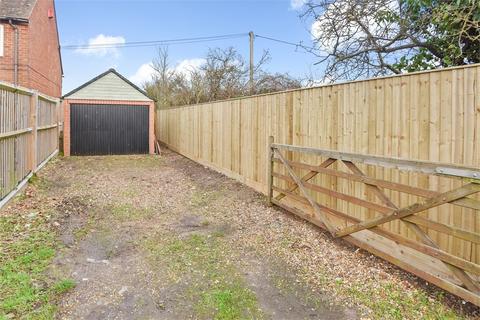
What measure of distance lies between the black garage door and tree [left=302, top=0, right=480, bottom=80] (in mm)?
8496

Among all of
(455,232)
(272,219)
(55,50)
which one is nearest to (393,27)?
(272,219)

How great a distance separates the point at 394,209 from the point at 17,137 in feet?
20.0

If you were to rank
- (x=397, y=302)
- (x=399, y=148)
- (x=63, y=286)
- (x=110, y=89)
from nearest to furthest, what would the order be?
(x=397, y=302), (x=63, y=286), (x=399, y=148), (x=110, y=89)

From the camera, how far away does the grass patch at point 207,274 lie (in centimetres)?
279

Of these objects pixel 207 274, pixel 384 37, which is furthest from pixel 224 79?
pixel 207 274

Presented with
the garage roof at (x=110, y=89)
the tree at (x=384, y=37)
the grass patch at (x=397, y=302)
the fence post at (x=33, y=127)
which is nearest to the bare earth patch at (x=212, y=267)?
the grass patch at (x=397, y=302)

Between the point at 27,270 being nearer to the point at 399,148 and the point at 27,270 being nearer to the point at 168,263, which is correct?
the point at 168,263

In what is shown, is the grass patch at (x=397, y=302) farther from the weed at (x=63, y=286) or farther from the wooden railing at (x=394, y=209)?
the weed at (x=63, y=286)

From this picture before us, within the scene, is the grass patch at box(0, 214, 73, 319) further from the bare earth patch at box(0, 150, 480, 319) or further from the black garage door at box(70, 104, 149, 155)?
the black garage door at box(70, 104, 149, 155)

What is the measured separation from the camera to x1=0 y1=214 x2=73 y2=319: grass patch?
2.69 metres

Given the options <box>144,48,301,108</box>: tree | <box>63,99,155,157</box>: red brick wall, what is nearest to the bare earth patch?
<box>63,99,155,157</box>: red brick wall

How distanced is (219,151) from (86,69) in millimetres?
18694

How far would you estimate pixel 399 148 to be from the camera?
3.59 m

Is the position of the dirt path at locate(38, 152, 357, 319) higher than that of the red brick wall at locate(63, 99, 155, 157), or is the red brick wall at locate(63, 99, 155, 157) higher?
the red brick wall at locate(63, 99, 155, 157)
